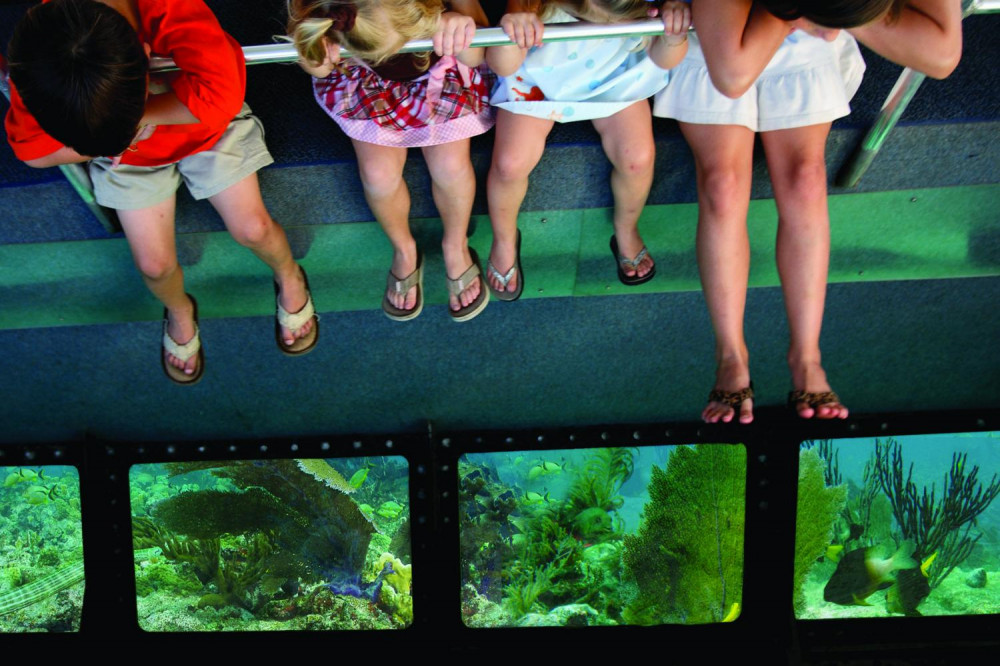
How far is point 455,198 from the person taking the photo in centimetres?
217

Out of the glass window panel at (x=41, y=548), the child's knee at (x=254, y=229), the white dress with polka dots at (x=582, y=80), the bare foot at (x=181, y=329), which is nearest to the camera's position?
the white dress with polka dots at (x=582, y=80)

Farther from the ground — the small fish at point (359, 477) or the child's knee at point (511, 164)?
the child's knee at point (511, 164)

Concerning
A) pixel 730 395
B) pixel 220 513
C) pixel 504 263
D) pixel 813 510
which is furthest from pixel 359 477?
pixel 813 510

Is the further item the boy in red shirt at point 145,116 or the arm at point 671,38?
the arm at point 671,38

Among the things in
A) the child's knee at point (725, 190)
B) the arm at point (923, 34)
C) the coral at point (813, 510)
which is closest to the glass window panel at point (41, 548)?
the child's knee at point (725, 190)

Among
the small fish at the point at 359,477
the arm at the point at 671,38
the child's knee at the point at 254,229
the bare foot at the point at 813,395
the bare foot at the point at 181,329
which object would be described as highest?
the arm at the point at 671,38

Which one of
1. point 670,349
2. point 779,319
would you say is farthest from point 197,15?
point 779,319

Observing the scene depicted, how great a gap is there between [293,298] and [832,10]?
162 cm

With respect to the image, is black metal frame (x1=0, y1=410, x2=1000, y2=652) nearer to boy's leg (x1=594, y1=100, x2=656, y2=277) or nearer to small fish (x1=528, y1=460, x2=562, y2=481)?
small fish (x1=528, y1=460, x2=562, y2=481)

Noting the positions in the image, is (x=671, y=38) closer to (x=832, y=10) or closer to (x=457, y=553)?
(x=832, y=10)

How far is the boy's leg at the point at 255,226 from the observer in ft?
6.78

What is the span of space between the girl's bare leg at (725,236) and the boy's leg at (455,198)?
0.57m

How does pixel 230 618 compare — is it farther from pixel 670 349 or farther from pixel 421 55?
pixel 421 55

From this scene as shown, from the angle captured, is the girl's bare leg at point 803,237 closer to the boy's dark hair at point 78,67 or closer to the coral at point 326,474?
the boy's dark hair at point 78,67
